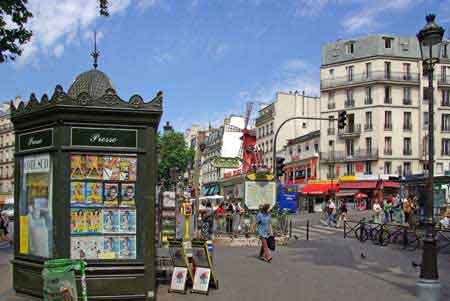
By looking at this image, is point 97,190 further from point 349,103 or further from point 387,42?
point 387,42

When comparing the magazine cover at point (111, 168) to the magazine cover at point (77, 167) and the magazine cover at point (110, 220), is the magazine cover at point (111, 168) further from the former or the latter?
the magazine cover at point (110, 220)

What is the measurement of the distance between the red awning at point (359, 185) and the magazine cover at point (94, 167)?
147 ft

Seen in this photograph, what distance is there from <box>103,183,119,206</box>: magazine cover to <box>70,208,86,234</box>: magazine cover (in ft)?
1.33

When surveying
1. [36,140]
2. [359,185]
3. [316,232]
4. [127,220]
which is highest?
[36,140]

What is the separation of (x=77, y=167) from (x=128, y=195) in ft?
2.91

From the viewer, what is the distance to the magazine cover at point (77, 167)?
798 cm

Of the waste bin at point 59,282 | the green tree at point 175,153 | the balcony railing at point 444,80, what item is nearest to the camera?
the waste bin at point 59,282

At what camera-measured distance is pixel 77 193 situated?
8000 mm

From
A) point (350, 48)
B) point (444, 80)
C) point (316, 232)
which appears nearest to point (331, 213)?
point (316, 232)

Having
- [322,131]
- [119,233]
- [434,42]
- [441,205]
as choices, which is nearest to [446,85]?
[322,131]

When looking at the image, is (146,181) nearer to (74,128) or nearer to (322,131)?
(74,128)

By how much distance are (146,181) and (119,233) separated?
90 centimetres

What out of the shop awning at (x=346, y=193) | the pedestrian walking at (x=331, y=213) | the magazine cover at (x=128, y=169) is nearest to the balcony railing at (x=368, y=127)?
the shop awning at (x=346, y=193)

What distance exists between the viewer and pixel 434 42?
889 cm
